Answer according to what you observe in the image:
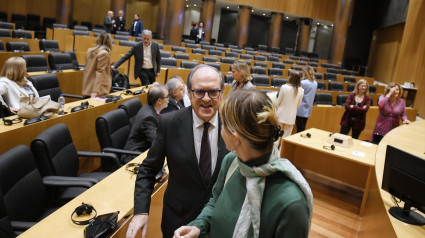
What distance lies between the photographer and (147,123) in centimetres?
290

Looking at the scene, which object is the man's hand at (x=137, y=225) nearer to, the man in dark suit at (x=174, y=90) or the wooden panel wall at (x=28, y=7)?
the man in dark suit at (x=174, y=90)

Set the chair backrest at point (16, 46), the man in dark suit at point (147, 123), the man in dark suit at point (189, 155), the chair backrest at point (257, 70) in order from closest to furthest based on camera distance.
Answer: the man in dark suit at point (189, 155), the man in dark suit at point (147, 123), the chair backrest at point (16, 46), the chair backrest at point (257, 70)

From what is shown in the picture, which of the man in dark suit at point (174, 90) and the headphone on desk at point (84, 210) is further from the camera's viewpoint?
the man in dark suit at point (174, 90)

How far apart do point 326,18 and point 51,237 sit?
18.5 m

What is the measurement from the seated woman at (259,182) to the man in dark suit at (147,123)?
6.39 ft

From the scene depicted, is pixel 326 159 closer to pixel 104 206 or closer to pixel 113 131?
pixel 113 131

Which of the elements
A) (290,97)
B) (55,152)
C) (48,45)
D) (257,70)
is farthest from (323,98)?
(48,45)

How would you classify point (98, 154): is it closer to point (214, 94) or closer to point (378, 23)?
point (214, 94)

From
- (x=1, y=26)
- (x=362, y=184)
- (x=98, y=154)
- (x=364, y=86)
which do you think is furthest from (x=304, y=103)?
(x=1, y=26)

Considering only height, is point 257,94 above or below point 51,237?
above

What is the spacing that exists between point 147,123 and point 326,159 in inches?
107

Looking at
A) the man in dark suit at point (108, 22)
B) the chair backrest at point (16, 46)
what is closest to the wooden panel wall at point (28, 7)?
the man in dark suit at point (108, 22)

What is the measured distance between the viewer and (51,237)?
1422mm

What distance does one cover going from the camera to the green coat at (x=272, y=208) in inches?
34.1
